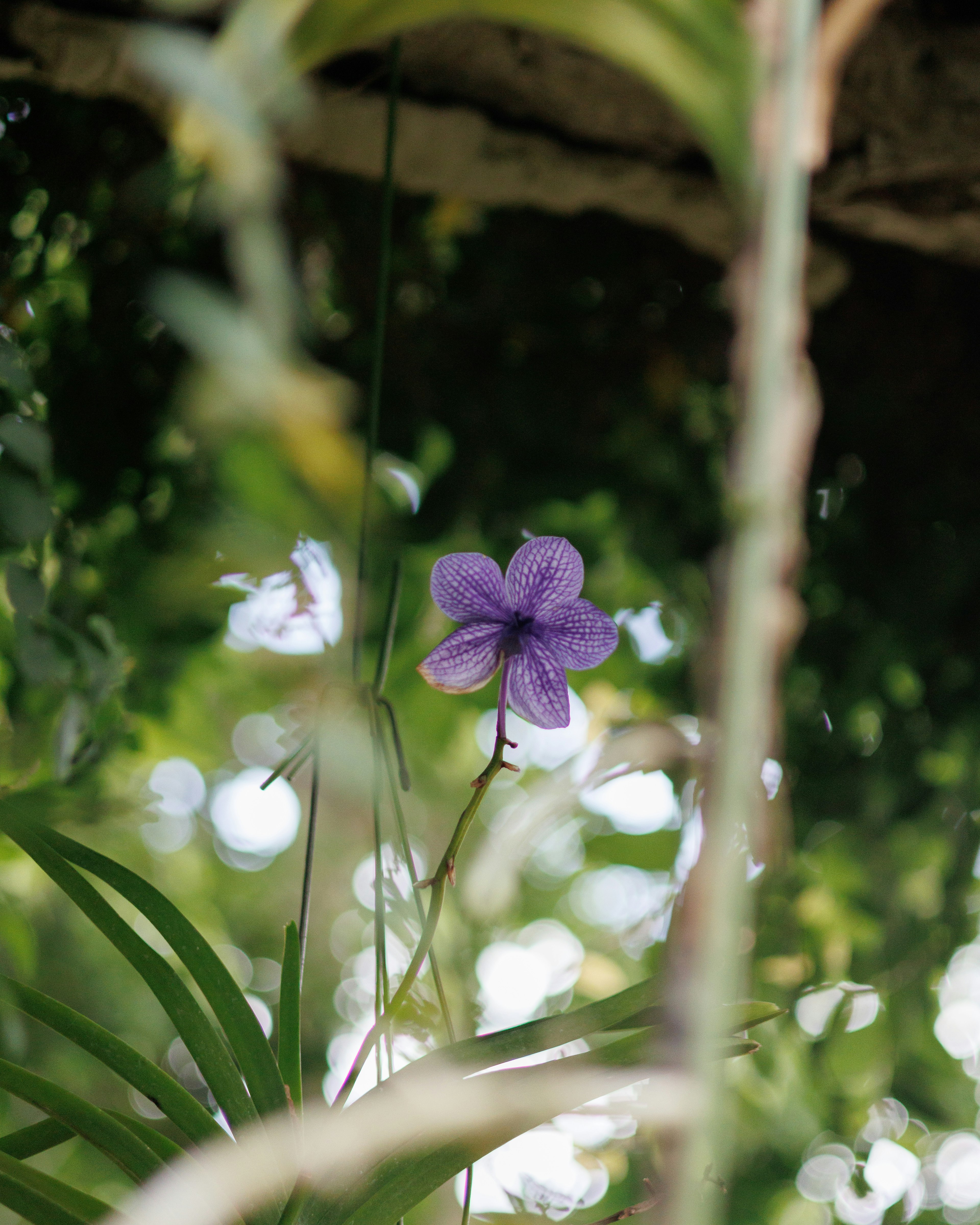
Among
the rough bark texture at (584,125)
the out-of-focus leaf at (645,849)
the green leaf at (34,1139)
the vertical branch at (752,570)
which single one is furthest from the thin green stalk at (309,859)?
the out-of-focus leaf at (645,849)

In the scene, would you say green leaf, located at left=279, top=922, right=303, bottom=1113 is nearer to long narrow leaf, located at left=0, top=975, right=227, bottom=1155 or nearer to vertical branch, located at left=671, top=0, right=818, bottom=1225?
long narrow leaf, located at left=0, top=975, right=227, bottom=1155

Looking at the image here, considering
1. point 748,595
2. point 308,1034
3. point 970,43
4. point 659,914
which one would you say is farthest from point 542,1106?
point 308,1034

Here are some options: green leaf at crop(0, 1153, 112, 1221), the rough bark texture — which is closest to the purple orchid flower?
green leaf at crop(0, 1153, 112, 1221)

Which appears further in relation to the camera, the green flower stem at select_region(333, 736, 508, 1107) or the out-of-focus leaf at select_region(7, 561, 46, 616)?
the out-of-focus leaf at select_region(7, 561, 46, 616)

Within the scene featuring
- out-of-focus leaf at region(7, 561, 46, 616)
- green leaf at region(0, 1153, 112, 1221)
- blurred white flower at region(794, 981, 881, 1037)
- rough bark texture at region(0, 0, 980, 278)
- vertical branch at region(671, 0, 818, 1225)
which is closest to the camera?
vertical branch at region(671, 0, 818, 1225)

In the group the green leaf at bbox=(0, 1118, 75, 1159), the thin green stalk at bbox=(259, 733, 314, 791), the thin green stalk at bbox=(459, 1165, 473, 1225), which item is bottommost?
the thin green stalk at bbox=(459, 1165, 473, 1225)

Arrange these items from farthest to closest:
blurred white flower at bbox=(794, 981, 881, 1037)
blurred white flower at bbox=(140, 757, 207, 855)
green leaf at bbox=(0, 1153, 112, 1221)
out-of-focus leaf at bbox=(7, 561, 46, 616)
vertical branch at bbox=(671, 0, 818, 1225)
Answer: blurred white flower at bbox=(140, 757, 207, 855) < blurred white flower at bbox=(794, 981, 881, 1037) < out-of-focus leaf at bbox=(7, 561, 46, 616) < green leaf at bbox=(0, 1153, 112, 1221) < vertical branch at bbox=(671, 0, 818, 1225)

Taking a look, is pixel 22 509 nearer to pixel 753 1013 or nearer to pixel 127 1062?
pixel 127 1062
